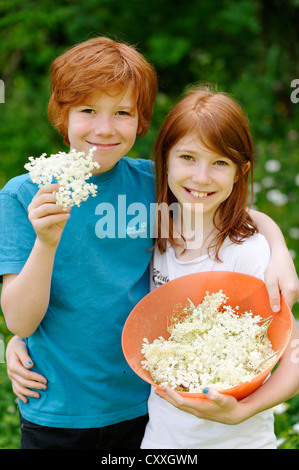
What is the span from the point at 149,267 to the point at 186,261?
17cm

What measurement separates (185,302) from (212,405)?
41cm

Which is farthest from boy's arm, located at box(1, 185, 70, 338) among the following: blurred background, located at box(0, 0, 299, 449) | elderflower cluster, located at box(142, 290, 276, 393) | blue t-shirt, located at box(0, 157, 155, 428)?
blurred background, located at box(0, 0, 299, 449)

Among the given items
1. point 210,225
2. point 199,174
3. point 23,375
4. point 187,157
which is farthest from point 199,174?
point 23,375

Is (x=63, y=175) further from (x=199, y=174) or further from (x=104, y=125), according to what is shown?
(x=199, y=174)

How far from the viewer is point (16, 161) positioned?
488 cm

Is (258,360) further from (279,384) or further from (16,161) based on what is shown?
(16,161)

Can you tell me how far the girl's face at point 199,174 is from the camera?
5.95 ft

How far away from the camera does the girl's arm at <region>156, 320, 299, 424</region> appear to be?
1495mm

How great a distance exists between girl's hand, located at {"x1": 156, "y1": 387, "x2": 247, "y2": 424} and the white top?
0.20 metres

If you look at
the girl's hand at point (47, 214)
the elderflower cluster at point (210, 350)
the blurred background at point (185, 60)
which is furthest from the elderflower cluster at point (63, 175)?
the blurred background at point (185, 60)

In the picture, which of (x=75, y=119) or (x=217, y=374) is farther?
(x=75, y=119)

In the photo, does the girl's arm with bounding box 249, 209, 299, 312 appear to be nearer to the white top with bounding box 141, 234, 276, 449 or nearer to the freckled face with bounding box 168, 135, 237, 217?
the white top with bounding box 141, 234, 276, 449

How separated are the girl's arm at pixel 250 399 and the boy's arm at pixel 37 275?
468 millimetres
